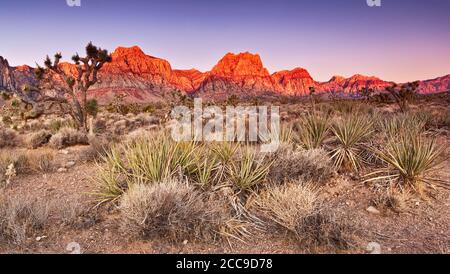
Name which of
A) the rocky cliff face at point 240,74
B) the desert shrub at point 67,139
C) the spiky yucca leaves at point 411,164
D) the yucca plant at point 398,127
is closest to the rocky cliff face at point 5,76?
the desert shrub at point 67,139

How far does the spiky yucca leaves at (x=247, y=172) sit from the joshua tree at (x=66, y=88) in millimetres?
10702

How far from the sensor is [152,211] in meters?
3.97

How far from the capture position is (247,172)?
5.14 metres

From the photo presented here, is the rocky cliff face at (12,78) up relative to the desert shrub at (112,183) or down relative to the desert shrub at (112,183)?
up

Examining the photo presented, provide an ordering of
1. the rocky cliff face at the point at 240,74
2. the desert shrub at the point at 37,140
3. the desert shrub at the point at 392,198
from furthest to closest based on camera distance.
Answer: the rocky cliff face at the point at 240,74
the desert shrub at the point at 37,140
the desert shrub at the point at 392,198

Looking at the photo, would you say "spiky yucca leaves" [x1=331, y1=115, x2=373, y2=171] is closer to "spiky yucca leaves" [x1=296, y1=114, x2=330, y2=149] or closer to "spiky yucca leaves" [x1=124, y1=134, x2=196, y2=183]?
"spiky yucca leaves" [x1=296, y1=114, x2=330, y2=149]

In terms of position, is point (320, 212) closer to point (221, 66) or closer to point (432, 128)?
point (432, 128)

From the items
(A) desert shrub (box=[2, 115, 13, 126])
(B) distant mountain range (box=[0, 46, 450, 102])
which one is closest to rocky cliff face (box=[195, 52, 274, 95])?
(B) distant mountain range (box=[0, 46, 450, 102])

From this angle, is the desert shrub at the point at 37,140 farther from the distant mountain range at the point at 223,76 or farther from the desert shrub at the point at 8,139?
the distant mountain range at the point at 223,76

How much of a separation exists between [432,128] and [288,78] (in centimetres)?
17733

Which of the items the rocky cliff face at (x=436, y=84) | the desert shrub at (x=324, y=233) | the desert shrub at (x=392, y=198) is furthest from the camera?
the rocky cliff face at (x=436, y=84)

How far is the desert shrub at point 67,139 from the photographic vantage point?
1094cm

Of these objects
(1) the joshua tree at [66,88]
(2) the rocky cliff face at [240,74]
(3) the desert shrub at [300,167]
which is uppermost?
(2) the rocky cliff face at [240,74]
